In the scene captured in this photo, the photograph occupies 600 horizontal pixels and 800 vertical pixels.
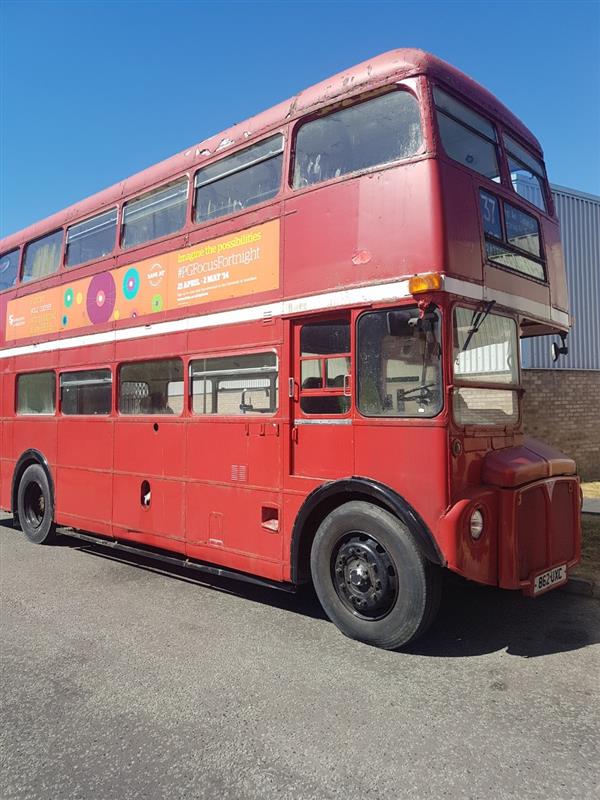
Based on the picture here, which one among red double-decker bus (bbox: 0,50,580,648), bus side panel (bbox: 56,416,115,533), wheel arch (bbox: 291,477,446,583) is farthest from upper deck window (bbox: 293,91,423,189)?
bus side panel (bbox: 56,416,115,533)

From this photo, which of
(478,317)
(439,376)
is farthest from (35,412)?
(478,317)

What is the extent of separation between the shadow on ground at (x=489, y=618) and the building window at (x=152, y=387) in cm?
187

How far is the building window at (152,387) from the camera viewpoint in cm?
591

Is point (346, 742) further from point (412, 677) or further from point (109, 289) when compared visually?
point (109, 289)

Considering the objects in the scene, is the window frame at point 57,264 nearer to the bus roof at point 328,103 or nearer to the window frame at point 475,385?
the bus roof at point 328,103

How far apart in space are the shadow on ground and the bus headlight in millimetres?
807

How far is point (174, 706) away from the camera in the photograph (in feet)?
11.2

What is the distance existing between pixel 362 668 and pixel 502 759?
3.98ft

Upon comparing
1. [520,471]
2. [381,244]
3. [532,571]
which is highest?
[381,244]

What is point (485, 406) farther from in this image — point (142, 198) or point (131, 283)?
point (142, 198)

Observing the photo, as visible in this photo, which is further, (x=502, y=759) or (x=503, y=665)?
(x=503, y=665)

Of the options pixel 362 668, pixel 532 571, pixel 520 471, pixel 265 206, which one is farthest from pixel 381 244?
pixel 362 668

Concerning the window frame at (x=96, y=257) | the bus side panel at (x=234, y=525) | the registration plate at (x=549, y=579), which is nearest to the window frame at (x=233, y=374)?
the bus side panel at (x=234, y=525)

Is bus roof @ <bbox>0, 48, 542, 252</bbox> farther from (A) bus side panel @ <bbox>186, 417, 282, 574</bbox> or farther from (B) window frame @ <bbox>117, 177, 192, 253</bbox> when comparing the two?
(A) bus side panel @ <bbox>186, 417, 282, 574</bbox>
